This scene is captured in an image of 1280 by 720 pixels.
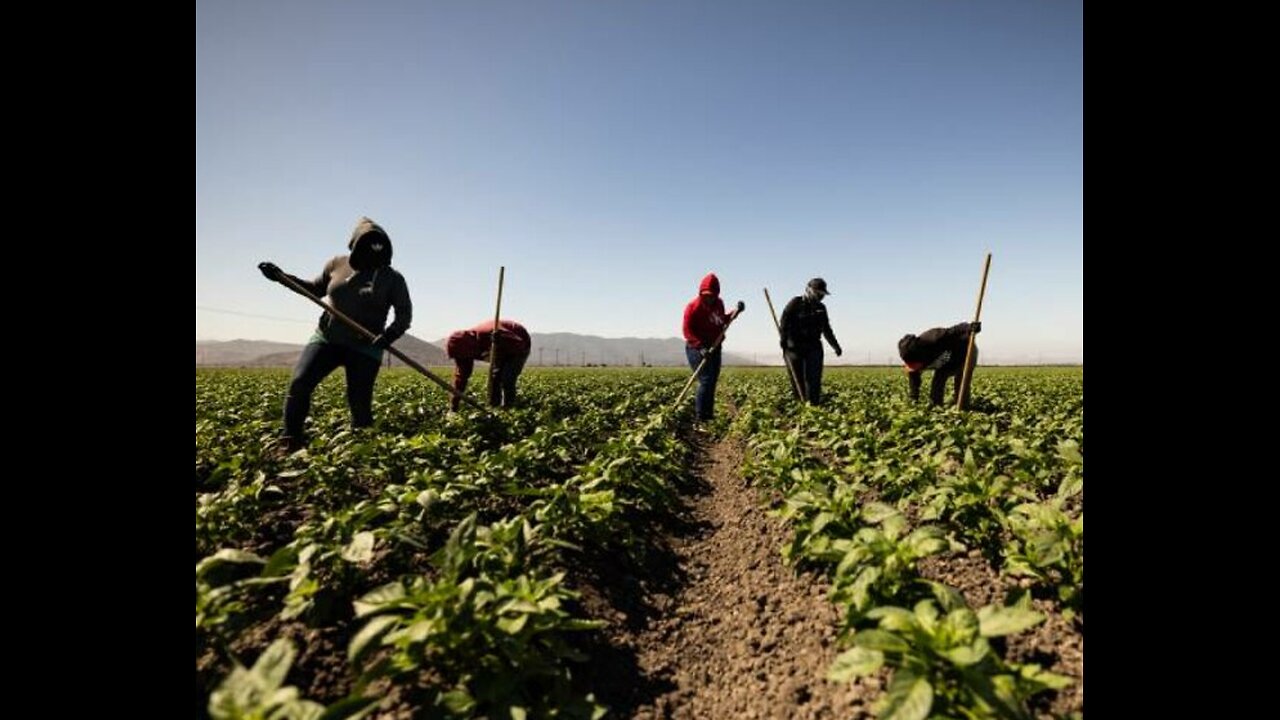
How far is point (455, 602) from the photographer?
179cm

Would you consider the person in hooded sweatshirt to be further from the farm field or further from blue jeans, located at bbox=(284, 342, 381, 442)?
the farm field

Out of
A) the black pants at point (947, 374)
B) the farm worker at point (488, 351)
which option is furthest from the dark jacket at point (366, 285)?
the black pants at point (947, 374)

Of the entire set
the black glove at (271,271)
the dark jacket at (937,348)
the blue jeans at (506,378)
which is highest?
the black glove at (271,271)

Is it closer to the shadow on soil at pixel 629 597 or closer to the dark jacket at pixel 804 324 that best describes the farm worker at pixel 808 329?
the dark jacket at pixel 804 324

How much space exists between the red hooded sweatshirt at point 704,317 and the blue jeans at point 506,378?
3.02 meters

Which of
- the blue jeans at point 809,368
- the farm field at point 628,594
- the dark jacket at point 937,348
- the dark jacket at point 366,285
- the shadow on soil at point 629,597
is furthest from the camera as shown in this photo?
the blue jeans at point 809,368

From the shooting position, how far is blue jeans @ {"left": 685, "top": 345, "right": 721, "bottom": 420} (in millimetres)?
8383

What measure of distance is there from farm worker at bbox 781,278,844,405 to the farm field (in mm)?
4228

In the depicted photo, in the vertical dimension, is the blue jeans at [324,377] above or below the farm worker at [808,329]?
below

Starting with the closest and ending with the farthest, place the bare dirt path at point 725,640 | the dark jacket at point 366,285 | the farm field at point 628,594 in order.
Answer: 1. the farm field at point 628,594
2. the bare dirt path at point 725,640
3. the dark jacket at point 366,285

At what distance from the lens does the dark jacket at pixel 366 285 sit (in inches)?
206

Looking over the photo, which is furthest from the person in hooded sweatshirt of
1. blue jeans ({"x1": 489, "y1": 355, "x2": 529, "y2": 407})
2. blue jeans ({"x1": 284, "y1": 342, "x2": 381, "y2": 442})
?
blue jeans ({"x1": 489, "y1": 355, "x2": 529, "y2": 407})
